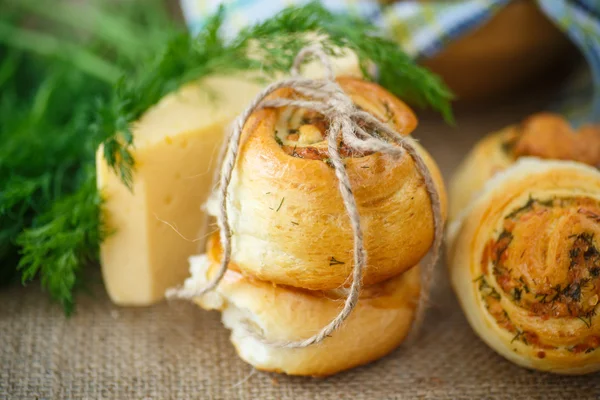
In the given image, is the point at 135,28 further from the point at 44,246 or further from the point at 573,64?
the point at 573,64

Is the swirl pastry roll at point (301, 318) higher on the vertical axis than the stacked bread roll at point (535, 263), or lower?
lower

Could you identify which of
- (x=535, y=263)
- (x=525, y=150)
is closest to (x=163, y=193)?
(x=535, y=263)

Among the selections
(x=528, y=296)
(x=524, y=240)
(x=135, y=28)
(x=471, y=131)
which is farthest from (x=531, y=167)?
(x=135, y=28)

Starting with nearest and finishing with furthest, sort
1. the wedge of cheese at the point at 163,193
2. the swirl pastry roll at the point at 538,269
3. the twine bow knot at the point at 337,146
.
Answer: the twine bow knot at the point at 337,146 → the swirl pastry roll at the point at 538,269 → the wedge of cheese at the point at 163,193

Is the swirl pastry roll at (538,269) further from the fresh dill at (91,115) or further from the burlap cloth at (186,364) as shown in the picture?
the fresh dill at (91,115)

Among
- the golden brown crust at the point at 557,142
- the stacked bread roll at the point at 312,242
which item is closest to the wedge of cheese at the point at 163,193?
the stacked bread roll at the point at 312,242

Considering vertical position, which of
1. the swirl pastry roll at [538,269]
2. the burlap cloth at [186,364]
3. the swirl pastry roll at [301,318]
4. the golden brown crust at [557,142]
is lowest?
the burlap cloth at [186,364]

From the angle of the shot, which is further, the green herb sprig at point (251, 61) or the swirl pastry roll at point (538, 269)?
the green herb sprig at point (251, 61)
